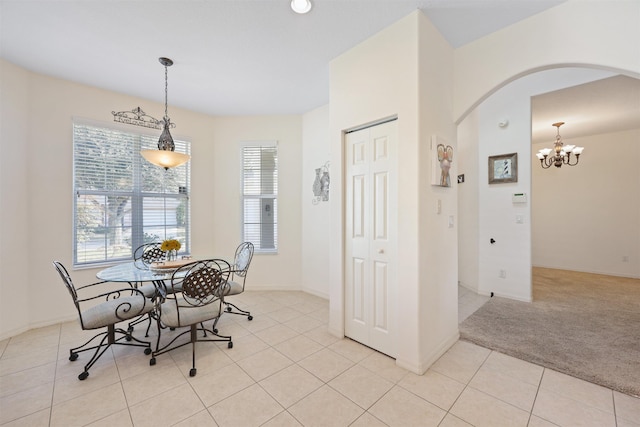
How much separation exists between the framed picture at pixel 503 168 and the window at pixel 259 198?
3.49 m

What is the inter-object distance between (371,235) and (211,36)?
241 centimetres

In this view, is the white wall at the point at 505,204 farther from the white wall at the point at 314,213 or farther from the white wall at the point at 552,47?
the white wall at the point at 314,213

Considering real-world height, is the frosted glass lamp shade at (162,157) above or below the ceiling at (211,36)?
below

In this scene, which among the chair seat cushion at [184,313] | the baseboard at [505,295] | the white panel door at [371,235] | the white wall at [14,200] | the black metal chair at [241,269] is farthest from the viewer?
the baseboard at [505,295]

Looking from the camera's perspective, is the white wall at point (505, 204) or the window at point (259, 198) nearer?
the white wall at point (505, 204)

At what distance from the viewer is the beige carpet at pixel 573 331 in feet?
6.96

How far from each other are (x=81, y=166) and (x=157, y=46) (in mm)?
1960

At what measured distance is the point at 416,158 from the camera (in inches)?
83.4

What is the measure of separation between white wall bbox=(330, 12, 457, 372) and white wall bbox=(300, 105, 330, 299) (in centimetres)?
153

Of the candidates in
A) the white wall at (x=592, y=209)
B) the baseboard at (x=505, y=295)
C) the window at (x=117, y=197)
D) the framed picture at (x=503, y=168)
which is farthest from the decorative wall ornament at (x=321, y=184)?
the white wall at (x=592, y=209)

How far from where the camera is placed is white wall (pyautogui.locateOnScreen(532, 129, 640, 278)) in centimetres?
511

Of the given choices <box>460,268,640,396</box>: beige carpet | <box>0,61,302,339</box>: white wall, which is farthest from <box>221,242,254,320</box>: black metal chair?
<box>460,268,640,396</box>: beige carpet

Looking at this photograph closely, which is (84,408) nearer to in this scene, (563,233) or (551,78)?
(551,78)

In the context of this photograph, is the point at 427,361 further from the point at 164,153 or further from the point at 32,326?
the point at 32,326
